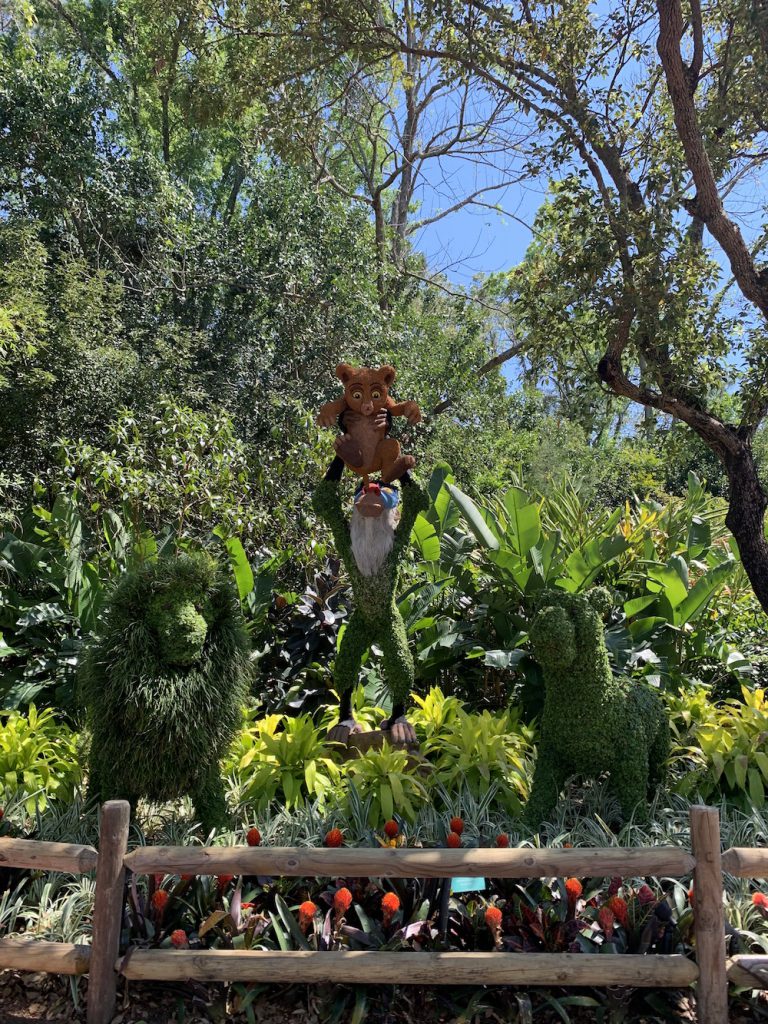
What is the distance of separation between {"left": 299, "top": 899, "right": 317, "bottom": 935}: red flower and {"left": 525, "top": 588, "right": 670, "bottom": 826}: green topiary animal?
0.97m

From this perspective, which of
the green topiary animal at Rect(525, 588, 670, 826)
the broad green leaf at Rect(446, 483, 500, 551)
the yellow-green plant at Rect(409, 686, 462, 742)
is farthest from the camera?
the broad green leaf at Rect(446, 483, 500, 551)

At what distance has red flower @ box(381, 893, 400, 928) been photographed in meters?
2.23

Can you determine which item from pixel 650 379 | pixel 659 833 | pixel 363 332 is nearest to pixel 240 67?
pixel 363 332

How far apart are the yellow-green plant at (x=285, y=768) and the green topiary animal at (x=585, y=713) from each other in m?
0.94

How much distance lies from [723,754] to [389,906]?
1913 mm

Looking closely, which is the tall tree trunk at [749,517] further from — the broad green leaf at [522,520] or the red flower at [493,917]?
the red flower at [493,917]

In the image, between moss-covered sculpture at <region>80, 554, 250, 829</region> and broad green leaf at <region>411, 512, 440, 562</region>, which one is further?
broad green leaf at <region>411, 512, 440, 562</region>

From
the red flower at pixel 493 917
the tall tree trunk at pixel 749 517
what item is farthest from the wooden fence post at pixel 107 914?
the tall tree trunk at pixel 749 517

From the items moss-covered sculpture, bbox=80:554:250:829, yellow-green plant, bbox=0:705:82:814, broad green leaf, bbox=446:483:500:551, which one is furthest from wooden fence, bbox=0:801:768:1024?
broad green leaf, bbox=446:483:500:551

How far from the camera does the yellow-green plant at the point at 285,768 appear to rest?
306 centimetres

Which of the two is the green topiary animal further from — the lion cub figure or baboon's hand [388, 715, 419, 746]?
the lion cub figure

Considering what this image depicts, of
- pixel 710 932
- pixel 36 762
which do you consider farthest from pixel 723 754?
pixel 36 762

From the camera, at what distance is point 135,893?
7.56 feet

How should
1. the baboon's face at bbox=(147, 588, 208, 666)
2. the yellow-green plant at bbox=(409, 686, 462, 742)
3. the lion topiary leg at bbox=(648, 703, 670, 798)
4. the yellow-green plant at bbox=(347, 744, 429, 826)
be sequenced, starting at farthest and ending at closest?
1. the yellow-green plant at bbox=(409, 686, 462, 742)
2. the lion topiary leg at bbox=(648, 703, 670, 798)
3. the yellow-green plant at bbox=(347, 744, 429, 826)
4. the baboon's face at bbox=(147, 588, 208, 666)
